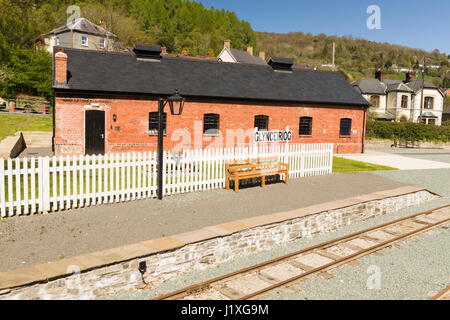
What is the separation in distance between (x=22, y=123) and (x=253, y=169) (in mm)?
20895

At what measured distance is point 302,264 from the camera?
740 cm

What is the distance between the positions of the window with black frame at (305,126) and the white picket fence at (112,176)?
828 cm

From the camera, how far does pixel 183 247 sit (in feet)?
22.4

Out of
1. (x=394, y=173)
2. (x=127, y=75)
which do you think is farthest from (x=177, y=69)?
(x=394, y=173)

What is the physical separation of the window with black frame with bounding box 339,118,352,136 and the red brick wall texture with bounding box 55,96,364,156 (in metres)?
0.31

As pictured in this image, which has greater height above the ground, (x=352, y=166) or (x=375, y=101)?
(x=375, y=101)

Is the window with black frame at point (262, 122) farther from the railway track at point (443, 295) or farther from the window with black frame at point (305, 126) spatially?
the railway track at point (443, 295)

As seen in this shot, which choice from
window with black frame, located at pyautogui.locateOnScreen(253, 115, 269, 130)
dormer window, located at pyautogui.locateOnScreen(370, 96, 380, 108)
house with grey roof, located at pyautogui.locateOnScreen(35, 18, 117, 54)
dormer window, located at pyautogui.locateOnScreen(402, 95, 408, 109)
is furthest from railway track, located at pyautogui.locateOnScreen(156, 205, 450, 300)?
house with grey roof, located at pyautogui.locateOnScreen(35, 18, 117, 54)

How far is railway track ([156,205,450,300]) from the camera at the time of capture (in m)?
6.13

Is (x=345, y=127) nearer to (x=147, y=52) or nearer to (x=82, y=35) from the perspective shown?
(x=147, y=52)

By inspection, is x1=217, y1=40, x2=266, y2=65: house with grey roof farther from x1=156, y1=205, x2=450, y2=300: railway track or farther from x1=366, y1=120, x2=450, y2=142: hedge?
x1=156, y1=205, x2=450, y2=300: railway track

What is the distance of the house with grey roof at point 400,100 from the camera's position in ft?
160

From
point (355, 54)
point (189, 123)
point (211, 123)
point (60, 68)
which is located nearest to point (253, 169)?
point (189, 123)
